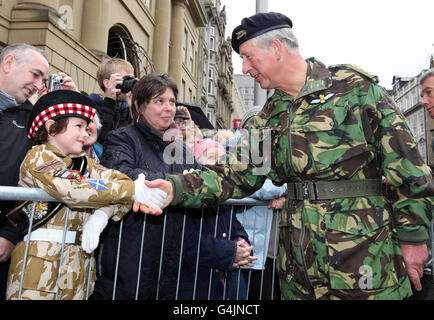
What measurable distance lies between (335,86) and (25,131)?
83.5 inches

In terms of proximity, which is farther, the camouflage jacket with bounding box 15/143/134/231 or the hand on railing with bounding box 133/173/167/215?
the hand on railing with bounding box 133/173/167/215

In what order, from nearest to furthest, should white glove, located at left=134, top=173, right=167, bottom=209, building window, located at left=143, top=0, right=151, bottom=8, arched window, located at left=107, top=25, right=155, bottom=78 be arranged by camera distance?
white glove, located at left=134, top=173, right=167, bottom=209, arched window, located at left=107, top=25, right=155, bottom=78, building window, located at left=143, top=0, right=151, bottom=8

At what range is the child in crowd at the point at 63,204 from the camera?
2010 mm

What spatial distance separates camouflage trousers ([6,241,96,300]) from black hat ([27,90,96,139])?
2.39 feet

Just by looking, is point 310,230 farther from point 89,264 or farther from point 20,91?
point 20,91

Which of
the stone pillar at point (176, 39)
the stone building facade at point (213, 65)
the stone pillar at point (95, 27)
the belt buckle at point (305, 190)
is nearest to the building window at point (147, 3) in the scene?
the stone pillar at point (176, 39)

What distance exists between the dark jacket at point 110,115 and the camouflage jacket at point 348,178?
2.02m

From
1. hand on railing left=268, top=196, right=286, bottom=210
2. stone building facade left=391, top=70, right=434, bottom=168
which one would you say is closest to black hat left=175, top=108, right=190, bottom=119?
hand on railing left=268, top=196, right=286, bottom=210

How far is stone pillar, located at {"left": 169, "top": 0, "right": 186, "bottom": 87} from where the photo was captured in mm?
21906

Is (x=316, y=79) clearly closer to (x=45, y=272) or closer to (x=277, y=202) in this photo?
(x=277, y=202)

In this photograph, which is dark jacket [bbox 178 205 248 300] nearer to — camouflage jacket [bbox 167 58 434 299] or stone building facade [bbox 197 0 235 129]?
camouflage jacket [bbox 167 58 434 299]

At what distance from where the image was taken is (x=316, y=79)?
2115 millimetres

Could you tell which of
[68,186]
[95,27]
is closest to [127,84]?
[68,186]

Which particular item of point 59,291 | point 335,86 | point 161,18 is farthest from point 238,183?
point 161,18
